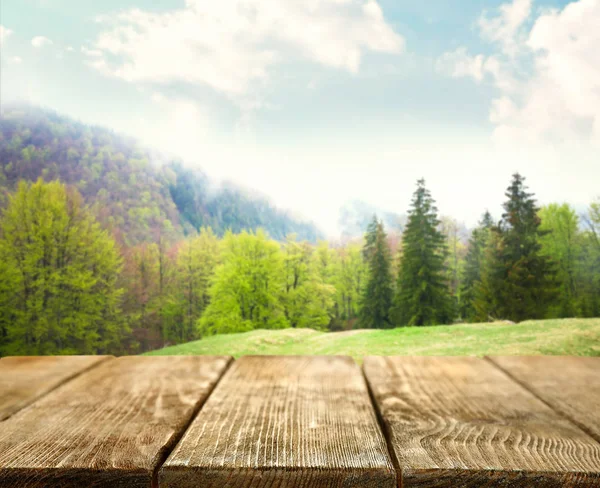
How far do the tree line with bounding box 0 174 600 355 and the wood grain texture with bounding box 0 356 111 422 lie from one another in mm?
21255

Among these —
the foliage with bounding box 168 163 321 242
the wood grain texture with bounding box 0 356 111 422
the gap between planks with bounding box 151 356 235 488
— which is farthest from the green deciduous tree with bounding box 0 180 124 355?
the gap between planks with bounding box 151 356 235 488

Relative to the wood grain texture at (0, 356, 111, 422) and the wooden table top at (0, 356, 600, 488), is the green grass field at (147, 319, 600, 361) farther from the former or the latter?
the wooden table top at (0, 356, 600, 488)

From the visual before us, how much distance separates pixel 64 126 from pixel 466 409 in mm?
40230

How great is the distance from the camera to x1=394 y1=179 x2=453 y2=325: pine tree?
2289 centimetres

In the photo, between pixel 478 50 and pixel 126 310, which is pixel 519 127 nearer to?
pixel 478 50

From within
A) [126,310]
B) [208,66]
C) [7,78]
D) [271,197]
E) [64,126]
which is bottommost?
[126,310]

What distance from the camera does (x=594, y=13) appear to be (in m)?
23.9

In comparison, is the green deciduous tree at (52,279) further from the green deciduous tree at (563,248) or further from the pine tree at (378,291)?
the green deciduous tree at (563,248)

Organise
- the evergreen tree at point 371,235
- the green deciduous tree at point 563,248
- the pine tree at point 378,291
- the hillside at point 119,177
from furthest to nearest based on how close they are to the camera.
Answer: the hillside at point 119,177, the evergreen tree at point 371,235, the pine tree at point 378,291, the green deciduous tree at point 563,248

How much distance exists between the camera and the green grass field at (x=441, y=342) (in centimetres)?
987

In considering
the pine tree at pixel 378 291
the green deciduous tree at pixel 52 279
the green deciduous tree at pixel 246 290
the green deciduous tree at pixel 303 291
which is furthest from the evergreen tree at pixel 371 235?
the green deciduous tree at pixel 52 279

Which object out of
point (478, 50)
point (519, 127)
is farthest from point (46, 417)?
point (519, 127)

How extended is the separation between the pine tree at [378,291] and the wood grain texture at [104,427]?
82.4ft

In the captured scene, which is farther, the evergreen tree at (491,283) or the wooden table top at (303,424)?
the evergreen tree at (491,283)
